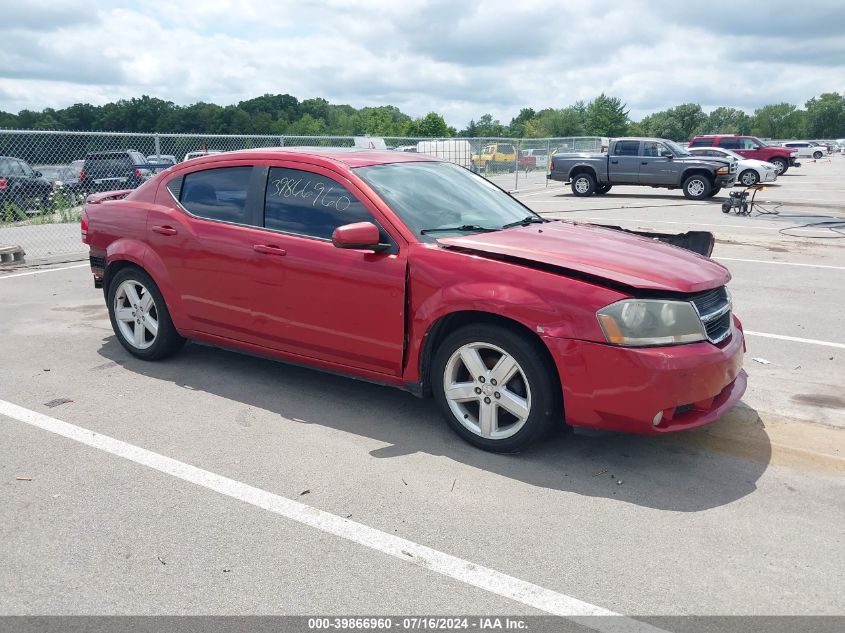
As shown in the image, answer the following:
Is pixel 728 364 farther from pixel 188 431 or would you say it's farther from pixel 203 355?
pixel 203 355

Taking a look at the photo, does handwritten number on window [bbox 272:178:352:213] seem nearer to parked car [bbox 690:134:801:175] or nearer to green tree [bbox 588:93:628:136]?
parked car [bbox 690:134:801:175]

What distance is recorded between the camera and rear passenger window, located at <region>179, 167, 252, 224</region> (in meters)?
5.16

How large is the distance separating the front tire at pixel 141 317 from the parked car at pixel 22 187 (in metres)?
10.9

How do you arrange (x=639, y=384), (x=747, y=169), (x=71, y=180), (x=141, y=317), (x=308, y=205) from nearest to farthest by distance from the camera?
(x=639, y=384), (x=308, y=205), (x=141, y=317), (x=71, y=180), (x=747, y=169)

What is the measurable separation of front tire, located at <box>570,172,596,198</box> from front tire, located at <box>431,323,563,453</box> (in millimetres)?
20246

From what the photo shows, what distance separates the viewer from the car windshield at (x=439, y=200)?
4.58 m

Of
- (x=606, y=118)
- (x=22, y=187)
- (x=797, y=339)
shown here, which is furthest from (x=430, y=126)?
(x=797, y=339)

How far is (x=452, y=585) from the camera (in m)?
2.95

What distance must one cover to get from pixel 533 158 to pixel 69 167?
16.2 m

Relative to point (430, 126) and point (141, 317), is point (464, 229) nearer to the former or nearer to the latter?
point (141, 317)

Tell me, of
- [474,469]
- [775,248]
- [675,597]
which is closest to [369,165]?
[474,469]

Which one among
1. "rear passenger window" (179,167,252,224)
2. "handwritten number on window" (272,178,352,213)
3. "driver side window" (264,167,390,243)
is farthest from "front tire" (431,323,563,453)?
"rear passenger window" (179,167,252,224)

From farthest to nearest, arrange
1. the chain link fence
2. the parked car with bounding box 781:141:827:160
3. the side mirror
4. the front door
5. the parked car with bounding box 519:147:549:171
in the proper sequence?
1. the parked car with bounding box 781:141:827:160
2. the parked car with bounding box 519:147:549:171
3. the chain link fence
4. the front door
5. the side mirror

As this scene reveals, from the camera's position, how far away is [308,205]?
15.9ft
